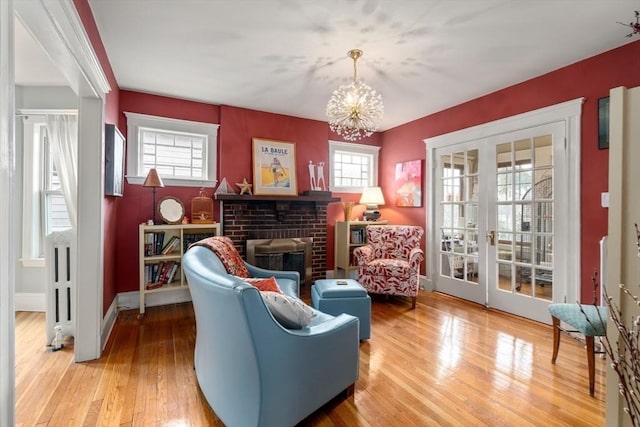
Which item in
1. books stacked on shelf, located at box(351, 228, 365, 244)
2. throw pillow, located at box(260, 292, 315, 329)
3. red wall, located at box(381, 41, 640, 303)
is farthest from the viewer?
books stacked on shelf, located at box(351, 228, 365, 244)

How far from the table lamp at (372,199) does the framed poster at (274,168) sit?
1149 millimetres

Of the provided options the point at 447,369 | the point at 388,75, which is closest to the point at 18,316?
the point at 447,369

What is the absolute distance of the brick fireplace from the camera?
159 inches

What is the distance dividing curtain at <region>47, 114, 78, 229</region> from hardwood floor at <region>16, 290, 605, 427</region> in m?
1.39

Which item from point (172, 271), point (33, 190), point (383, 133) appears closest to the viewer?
point (33, 190)

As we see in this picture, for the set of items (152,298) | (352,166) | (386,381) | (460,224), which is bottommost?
(386,381)

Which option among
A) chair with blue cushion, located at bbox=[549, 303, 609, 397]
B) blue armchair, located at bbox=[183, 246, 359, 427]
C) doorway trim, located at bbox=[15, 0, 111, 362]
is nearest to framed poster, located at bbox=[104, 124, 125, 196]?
doorway trim, located at bbox=[15, 0, 111, 362]

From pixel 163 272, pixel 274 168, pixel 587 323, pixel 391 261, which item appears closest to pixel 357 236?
pixel 391 261

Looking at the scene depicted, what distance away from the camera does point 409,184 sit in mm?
4738

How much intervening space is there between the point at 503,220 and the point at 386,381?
2464 mm

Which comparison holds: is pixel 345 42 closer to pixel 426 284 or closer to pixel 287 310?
pixel 287 310

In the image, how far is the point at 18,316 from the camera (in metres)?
3.24

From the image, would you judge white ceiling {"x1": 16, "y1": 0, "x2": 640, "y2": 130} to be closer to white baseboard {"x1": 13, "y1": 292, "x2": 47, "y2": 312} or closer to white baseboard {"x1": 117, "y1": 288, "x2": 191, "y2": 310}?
white baseboard {"x1": 117, "y1": 288, "x2": 191, "y2": 310}

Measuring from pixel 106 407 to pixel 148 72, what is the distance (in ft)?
9.72
